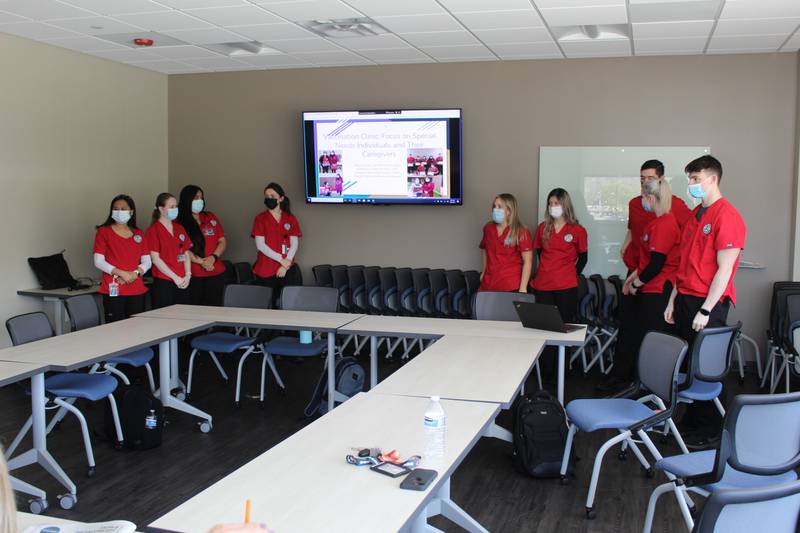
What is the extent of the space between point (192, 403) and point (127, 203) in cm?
178

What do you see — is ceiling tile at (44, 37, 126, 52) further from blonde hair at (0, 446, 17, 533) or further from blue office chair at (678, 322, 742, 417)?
blonde hair at (0, 446, 17, 533)

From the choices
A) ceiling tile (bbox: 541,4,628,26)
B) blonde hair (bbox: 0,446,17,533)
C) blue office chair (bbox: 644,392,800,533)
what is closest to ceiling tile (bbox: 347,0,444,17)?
ceiling tile (bbox: 541,4,628,26)

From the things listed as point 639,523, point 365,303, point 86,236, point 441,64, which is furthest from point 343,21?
point 639,523

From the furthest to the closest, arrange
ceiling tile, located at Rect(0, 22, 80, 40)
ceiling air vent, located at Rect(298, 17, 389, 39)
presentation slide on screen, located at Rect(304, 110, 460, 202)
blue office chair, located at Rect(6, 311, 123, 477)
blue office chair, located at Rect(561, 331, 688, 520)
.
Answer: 1. presentation slide on screen, located at Rect(304, 110, 460, 202)
2. ceiling tile, located at Rect(0, 22, 80, 40)
3. ceiling air vent, located at Rect(298, 17, 389, 39)
4. blue office chair, located at Rect(6, 311, 123, 477)
5. blue office chair, located at Rect(561, 331, 688, 520)

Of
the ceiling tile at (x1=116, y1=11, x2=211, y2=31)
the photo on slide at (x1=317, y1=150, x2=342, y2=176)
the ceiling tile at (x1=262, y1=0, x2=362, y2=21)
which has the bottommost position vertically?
the photo on slide at (x1=317, y1=150, x2=342, y2=176)

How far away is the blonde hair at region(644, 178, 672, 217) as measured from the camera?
567 cm

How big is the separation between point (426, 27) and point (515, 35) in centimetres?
82

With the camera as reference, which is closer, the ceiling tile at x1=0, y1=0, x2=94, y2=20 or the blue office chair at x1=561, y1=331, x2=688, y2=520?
the blue office chair at x1=561, y1=331, x2=688, y2=520

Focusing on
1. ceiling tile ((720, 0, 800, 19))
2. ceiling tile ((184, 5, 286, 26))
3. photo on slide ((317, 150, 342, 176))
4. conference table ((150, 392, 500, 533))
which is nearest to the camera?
conference table ((150, 392, 500, 533))

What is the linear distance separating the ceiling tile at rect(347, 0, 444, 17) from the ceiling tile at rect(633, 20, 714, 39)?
1.73 m

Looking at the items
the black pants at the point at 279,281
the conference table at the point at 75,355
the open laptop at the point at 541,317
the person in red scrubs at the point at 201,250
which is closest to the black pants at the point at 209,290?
the person in red scrubs at the point at 201,250

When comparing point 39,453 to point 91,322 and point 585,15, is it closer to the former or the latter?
point 91,322

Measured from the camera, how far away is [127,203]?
253 inches

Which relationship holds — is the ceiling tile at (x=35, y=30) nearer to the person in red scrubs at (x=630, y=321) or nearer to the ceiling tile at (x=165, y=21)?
the ceiling tile at (x=165, y=21)
